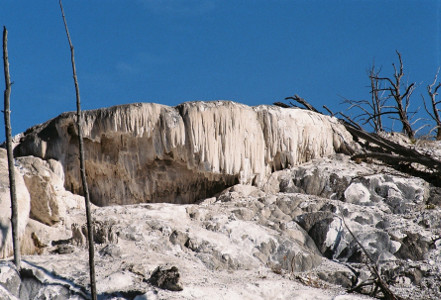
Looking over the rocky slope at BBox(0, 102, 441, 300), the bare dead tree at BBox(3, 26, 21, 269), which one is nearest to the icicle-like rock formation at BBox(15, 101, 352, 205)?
the rocky slope at BBox(0, 102, 441, 300)

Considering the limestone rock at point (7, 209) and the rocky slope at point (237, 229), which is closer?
the rocky slope at point (237, 229)

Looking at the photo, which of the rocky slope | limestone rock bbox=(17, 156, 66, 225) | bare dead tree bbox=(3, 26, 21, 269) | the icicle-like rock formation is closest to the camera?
bare dead tree bbox=(3, 26, 21, 269)

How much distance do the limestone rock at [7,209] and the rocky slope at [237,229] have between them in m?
0.07

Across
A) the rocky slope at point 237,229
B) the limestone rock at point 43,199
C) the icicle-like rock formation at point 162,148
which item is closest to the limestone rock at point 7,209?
the rocky slope at point 237,229

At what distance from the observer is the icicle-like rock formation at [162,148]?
1394cm

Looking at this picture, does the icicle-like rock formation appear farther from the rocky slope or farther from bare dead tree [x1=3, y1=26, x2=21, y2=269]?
bare dead tree [x1=3, y1=26, x2=21, y2=269]

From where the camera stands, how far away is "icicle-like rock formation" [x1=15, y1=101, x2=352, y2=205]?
13938 millimetres

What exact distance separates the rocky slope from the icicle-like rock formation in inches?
1.6

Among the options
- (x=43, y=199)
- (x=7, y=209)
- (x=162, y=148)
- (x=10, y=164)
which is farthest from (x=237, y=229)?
(x=10, y=164)

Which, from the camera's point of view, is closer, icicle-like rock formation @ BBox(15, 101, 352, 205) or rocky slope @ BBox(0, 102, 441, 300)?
rocky slope @ BBox(0, 102, 441, 300)

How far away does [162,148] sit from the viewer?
46.0 ft

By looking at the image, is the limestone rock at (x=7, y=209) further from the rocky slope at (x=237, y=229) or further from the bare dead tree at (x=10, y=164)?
the bare dead tree at (x=10, y=164)

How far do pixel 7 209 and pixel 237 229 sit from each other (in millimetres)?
3877

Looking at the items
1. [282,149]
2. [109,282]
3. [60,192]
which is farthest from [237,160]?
[109,282]
